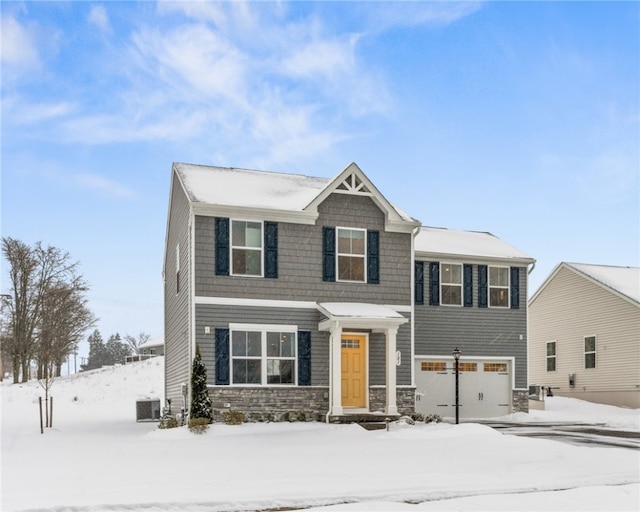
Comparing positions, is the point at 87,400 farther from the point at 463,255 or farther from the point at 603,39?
the point at 603,39

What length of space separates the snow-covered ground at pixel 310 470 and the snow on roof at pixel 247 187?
605cm

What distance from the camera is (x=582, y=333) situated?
1160 inches

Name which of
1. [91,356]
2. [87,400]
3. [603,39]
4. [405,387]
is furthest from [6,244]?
[91,356]

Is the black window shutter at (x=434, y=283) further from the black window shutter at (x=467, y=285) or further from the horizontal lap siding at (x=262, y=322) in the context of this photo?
the horizontal lap siding at (x=262, y=322)

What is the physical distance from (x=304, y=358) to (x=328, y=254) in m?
3.04

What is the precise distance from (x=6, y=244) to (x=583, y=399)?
113 ft

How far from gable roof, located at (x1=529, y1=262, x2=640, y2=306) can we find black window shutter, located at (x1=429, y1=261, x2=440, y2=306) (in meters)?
8.61

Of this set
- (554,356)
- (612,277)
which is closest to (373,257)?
(612,277)

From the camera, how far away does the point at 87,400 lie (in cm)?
3650

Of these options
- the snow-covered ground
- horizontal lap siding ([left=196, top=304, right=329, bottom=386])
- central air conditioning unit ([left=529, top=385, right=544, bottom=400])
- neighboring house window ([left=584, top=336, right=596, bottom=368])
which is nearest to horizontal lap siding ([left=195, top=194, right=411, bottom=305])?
horizontal lap siding ([left=196, top=304, right=329, bottom=386])

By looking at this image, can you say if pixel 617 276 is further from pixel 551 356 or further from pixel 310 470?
pixel 310 470

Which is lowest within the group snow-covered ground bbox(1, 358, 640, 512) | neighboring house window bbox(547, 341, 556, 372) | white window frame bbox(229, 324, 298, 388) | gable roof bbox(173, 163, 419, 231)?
snow-covered ground bbox(1, 358, 640, 512)

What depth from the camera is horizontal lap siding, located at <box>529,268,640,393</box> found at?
2694 centimetres

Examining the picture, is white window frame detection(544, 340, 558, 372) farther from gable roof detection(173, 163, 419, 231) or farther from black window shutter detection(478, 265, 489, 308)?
gable roof detection(173, 163, 419, 231)
